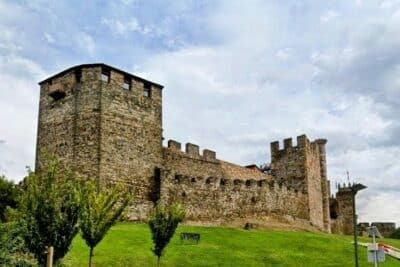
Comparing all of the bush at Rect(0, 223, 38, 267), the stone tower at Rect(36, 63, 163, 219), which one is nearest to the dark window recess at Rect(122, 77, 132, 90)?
the stone tower at Rect(36, 63, 163, 219)

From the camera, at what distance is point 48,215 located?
2061cm

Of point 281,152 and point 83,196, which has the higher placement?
point 281,152

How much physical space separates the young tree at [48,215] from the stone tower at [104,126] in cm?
1706

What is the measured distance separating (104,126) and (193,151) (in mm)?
11177

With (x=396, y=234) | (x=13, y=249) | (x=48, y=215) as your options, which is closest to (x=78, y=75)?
(x=48, y=215)

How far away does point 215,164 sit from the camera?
1996 inches

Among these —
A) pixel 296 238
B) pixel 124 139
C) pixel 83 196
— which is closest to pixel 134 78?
pixel 124 139

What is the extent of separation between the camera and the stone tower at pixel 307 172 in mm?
55438

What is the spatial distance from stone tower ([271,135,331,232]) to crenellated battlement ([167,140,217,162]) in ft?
30.5

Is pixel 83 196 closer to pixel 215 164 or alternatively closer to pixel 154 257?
pixel 154 257

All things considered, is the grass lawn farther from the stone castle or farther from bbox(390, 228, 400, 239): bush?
bbox(390, 228, 400, 239): bush

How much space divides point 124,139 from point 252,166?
24.2 metres

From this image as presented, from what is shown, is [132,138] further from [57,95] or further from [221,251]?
[221,251]

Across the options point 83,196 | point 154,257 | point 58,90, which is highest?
point 58,90
